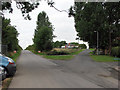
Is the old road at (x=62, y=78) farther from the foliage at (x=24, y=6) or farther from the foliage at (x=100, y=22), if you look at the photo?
the foliage at (x=100, y=22)

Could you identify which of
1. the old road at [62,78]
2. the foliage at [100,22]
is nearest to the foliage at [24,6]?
the old road at [62,78]

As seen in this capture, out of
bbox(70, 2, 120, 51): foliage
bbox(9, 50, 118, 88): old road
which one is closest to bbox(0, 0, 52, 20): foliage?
bbox(9, 50, 118, 88): old road

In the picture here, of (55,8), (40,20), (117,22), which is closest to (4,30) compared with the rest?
(55,8)

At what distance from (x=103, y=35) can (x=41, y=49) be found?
2512cm

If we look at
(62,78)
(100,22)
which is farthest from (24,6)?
(100,22)

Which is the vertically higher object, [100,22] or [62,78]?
[100,22]

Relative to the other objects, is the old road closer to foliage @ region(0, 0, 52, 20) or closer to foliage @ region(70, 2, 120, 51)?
foliage @ region(0, 0, 52, 20)

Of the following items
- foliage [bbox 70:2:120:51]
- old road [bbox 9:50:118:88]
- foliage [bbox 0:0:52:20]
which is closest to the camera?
old road [bbox 9:50:118:88]

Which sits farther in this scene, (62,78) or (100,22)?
(100,22)

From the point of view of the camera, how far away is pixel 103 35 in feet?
119

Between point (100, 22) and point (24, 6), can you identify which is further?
point (100, 22)

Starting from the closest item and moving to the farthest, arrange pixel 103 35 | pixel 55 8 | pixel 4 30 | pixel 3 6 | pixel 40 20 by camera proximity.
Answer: pixel 55 8 → pixel 3 6 → pixel 4 30 → pixel 103 35 → pixel 40 20

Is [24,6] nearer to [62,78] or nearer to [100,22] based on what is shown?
[62,78]

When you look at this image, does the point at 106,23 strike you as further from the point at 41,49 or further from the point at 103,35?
the point at 41,49
